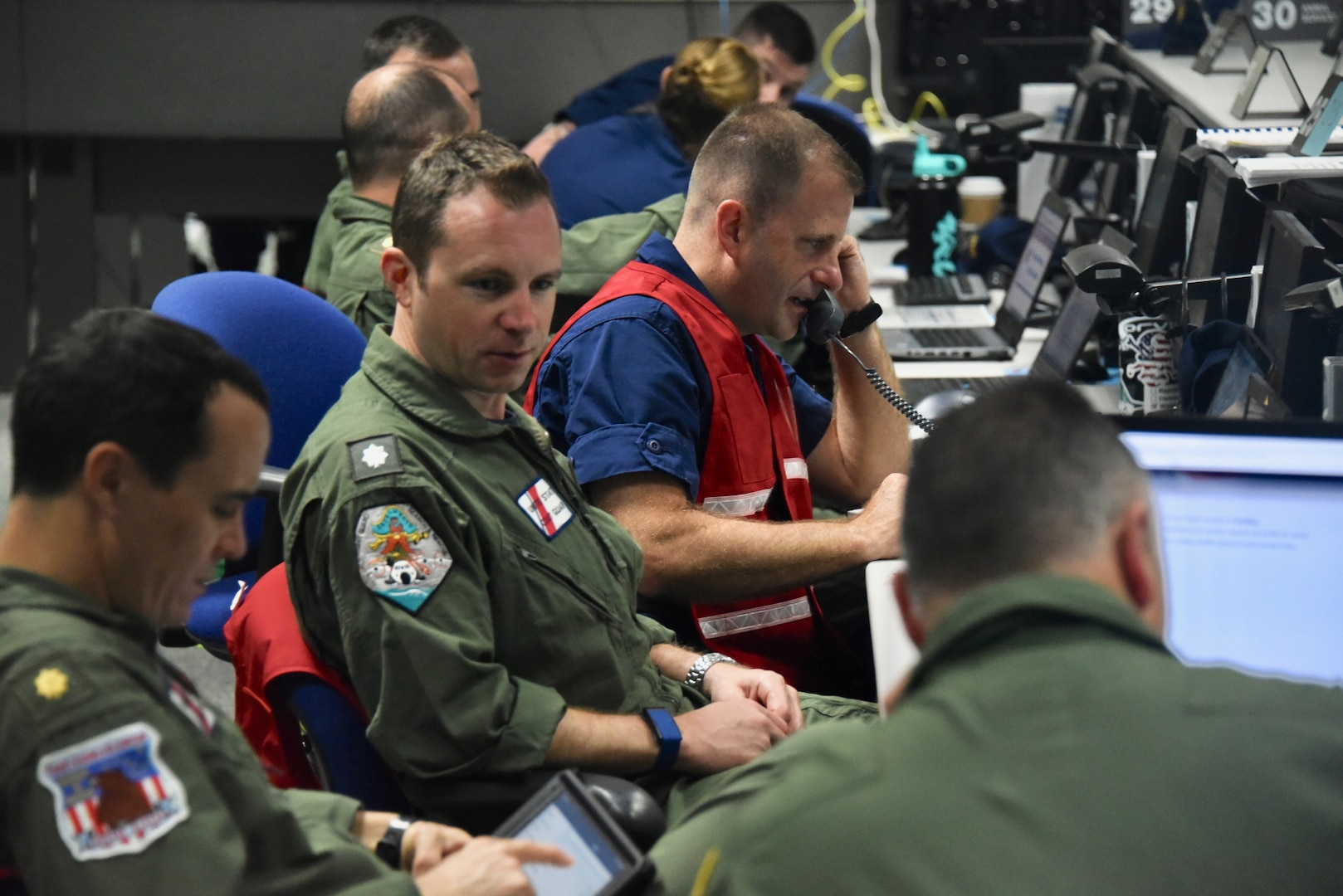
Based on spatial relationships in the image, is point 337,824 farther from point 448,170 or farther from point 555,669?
point 448,170

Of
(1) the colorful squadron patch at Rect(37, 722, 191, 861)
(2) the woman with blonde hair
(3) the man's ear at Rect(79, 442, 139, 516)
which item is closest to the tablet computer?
(1) the colorful squadron patch at Rect(37, 722, 191, 861)

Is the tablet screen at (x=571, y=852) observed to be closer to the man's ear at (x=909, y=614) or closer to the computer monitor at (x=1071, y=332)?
the man's ear at (x=909, y=614)

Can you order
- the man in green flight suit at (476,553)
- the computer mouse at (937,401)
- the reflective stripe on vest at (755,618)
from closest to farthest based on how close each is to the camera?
the man in green flight suit at (476,553) → the reflective stripe on vest at (755,618) → the computer mouse at (937,401)

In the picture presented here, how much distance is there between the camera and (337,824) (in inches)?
48.4

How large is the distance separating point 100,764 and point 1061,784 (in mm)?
608

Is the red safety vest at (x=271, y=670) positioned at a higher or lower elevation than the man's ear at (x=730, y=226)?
lower

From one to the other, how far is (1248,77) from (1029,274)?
55 centimetres

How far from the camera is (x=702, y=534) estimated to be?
1.79 meters

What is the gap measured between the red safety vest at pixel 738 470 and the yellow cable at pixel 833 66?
9.22 feet

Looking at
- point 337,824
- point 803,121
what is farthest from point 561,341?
point 337,824

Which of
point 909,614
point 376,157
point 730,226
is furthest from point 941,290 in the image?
point 909,614

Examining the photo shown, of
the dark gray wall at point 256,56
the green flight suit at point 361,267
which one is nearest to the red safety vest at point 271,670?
the green flight suit at point 361,267

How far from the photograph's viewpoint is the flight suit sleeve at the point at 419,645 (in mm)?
1351

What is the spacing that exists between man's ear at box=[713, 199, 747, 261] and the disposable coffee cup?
6.37ft
